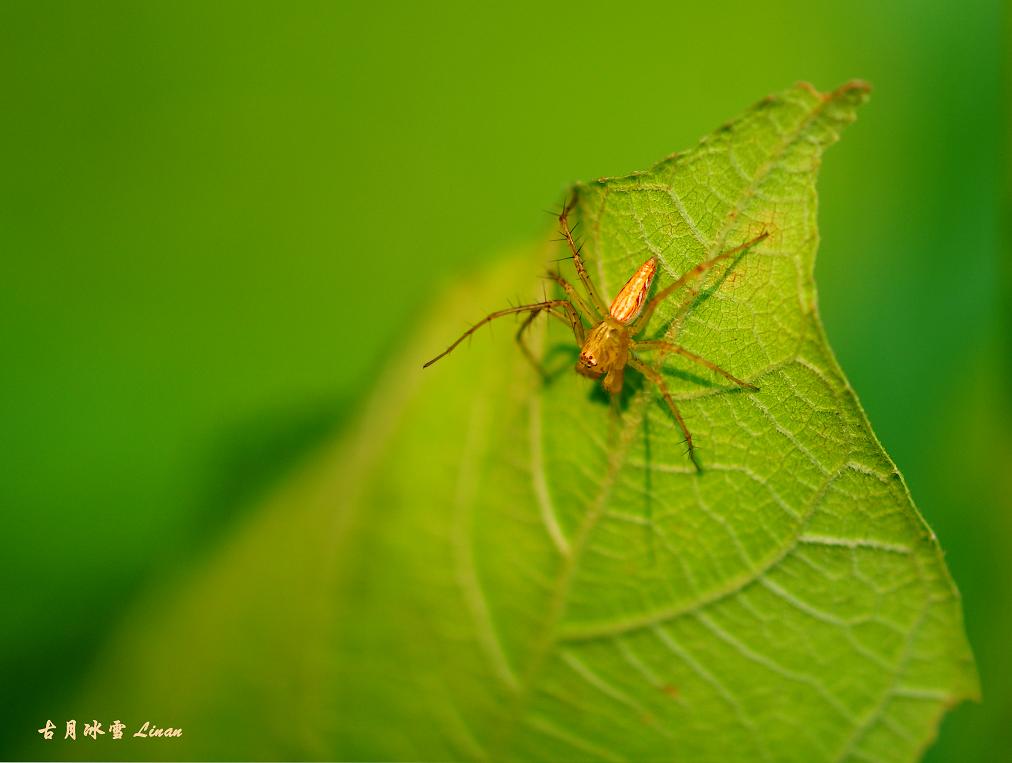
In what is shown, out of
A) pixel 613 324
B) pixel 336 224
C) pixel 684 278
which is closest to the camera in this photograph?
pixel 684 278

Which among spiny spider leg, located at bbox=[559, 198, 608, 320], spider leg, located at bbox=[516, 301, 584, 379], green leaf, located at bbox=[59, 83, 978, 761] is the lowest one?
green leaf, located at bbox=[59, 83, 978, 761]

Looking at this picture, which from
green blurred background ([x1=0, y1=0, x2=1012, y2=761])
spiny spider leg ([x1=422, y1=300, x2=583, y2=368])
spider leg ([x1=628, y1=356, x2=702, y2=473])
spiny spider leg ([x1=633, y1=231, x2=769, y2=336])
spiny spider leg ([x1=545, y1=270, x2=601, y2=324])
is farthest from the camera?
green blurred background ([x1=0, y1=0, x2=1012, y2=761])

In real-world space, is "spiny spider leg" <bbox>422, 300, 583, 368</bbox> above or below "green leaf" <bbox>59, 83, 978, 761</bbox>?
above

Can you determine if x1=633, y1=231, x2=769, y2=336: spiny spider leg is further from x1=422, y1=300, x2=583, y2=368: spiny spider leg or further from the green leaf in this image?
x1=422, y1=300, x2=583, y2=368: spiny spider leg

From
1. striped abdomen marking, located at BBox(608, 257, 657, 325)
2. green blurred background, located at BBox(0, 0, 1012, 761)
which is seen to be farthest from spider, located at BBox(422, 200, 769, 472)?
green blurred background, located at BBox(0, 0, 1012, 761)

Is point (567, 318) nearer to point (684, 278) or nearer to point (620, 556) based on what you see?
point (684, 278)

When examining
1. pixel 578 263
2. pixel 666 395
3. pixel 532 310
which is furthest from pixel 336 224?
pixel 666 395

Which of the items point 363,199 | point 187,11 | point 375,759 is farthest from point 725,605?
point 187,11
